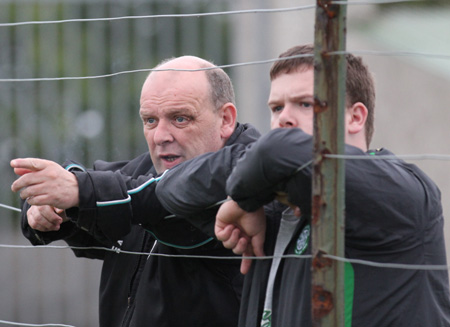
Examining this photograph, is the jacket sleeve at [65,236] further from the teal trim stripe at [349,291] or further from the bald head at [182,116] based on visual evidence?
the teal trim stripe at [349,291]

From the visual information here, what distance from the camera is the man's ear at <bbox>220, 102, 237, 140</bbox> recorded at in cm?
269

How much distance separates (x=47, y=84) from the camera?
5004 mm

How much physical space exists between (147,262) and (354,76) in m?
0.82

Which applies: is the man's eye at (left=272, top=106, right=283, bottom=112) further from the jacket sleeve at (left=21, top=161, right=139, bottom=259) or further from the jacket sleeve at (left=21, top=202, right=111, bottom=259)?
the jacket sleeve at (left=21, top=202, right=111, bottom=259)

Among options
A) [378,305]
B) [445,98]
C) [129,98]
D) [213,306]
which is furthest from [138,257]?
[445,98]

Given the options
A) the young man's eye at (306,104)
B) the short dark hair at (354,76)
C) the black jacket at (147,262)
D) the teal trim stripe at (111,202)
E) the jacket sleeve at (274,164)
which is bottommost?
the black jacket at (147,262)

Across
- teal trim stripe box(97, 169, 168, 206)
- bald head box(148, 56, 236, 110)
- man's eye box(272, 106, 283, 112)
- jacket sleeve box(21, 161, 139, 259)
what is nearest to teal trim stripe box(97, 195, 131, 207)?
teal trim stripe box(97, 169, 168, 206)

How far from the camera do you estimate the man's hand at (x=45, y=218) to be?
7.85ft

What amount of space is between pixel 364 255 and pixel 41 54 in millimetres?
3509

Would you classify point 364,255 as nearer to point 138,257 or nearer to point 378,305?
point 378,305

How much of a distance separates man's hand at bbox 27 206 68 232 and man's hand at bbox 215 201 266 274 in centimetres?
57

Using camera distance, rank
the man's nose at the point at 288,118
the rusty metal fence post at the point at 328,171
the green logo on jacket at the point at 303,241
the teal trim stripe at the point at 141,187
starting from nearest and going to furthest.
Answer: the rusty metal fence post at the point at 328,171 < the green logo on jacket at the point at 303,241 < the man's nose at the point at 288,118 < the teal trim stripe at the point at 141,187

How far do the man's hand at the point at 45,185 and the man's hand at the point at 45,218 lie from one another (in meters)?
0.20

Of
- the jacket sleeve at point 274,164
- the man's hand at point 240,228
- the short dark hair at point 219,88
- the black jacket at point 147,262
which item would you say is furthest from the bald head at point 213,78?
the jacket sleeve at point 274,164
